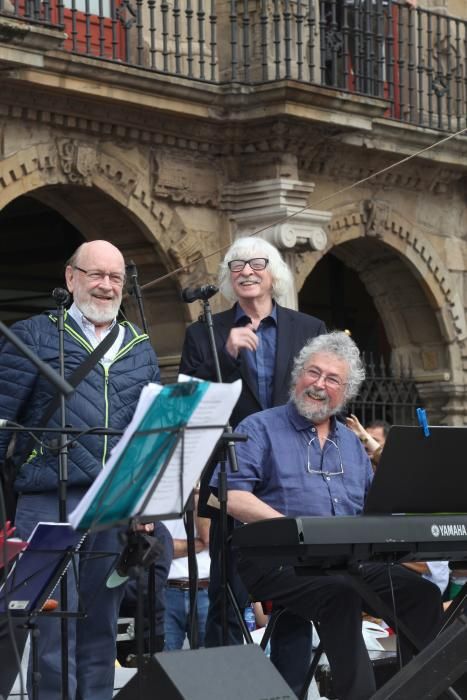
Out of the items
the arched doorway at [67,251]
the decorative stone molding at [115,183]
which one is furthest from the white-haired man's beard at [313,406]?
the arched doorway at [67,251]

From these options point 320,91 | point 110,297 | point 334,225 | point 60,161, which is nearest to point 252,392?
point 110,297

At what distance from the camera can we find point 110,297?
A: 259 inches

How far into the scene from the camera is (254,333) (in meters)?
7.12

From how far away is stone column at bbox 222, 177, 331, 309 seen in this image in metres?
12.9

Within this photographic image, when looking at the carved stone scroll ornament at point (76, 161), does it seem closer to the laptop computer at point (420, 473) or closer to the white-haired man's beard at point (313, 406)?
the white-haired man's beard at point (313, 406)

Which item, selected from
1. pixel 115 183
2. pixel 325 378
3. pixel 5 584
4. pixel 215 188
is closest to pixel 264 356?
pixel 325 378

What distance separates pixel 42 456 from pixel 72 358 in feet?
1.34

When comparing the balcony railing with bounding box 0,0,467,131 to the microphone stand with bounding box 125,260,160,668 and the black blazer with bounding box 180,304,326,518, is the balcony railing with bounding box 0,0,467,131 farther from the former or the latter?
the microphone stand with bounding box 125,260,160,668

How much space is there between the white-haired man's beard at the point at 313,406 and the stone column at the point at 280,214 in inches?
233

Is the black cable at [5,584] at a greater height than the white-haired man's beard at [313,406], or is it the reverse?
the white-haired man's beard at [313,406]

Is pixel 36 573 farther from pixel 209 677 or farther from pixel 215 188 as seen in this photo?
pixel 215 188

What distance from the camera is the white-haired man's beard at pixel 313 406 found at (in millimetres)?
6855

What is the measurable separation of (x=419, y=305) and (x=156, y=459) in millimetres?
10393

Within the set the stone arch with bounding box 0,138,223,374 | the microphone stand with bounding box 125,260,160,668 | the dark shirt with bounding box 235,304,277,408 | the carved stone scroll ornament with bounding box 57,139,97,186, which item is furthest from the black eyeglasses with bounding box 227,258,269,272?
the carved stone scroll ornament with bounding box 57,139,97,186
